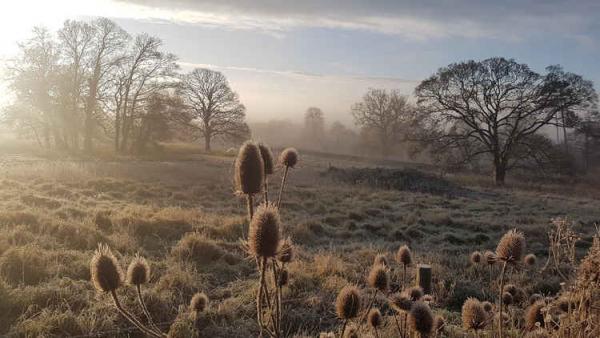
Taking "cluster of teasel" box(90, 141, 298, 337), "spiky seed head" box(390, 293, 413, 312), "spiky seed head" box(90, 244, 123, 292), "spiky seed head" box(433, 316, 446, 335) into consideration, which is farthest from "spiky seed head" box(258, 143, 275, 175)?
"spiky seed head" box(433, 316, 446, 335)

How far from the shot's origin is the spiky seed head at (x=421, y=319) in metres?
2.78

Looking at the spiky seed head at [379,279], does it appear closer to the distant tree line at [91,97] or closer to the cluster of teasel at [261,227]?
the cluster of teasel at [261,227]

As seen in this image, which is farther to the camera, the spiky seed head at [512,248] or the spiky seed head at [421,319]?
the spiky seed head at [512,248]

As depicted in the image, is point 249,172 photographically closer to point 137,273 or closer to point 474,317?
point 137,273

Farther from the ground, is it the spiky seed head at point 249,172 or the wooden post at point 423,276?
the spiky seed head at point 249,172

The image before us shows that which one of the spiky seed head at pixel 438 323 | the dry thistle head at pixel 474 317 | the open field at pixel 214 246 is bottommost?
the open field at pixel 214 246

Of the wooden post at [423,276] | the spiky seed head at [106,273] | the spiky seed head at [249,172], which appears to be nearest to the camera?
the spiky seed head at [249,172]

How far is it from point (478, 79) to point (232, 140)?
27.1 m

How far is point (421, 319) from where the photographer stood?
278 centimetres

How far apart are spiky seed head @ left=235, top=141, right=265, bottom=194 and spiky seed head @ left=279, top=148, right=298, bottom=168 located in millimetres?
891

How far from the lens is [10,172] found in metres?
19.5

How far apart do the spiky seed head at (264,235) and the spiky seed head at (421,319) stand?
1139 mm

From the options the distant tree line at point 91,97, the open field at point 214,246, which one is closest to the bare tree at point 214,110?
the distant tree line at point 91,97

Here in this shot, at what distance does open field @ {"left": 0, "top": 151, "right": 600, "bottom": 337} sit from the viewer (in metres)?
5.61
